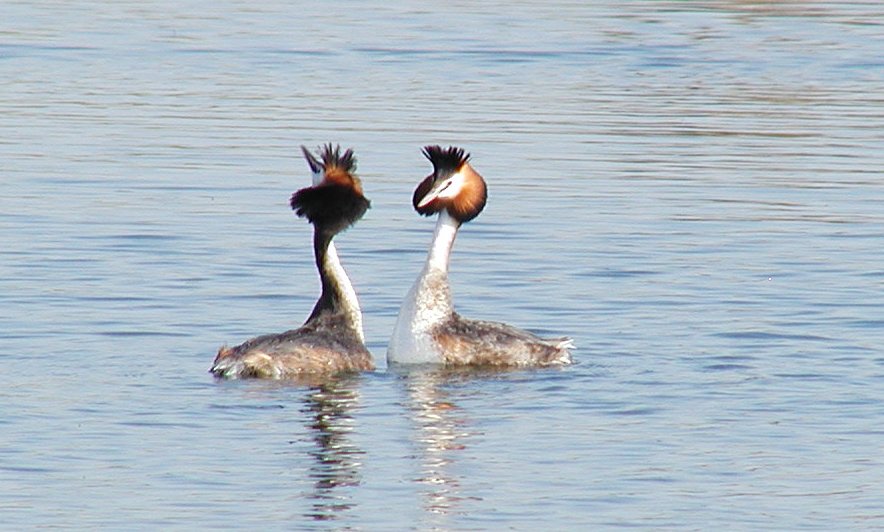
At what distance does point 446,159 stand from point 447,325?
1.15 meters

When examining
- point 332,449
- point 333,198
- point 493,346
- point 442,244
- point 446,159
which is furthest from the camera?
point 442,244

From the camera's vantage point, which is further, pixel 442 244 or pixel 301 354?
pixel 442 244

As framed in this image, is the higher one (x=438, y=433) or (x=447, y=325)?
(x=447, y=325)

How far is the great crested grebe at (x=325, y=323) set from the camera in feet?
46.3

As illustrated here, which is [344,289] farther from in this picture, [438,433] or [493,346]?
[438,433]

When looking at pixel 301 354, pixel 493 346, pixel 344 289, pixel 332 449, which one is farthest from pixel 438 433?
pixel 344 289

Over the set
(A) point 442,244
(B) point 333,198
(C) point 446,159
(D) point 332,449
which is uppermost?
(C) point 446,159

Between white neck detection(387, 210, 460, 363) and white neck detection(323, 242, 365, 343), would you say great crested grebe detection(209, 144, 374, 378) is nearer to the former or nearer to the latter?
white neck detection(323, 242, 365, 343)

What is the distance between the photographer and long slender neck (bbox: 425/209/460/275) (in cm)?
1520

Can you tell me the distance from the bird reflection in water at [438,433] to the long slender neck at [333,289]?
22.7 inches

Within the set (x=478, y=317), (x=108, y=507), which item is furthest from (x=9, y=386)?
(x=478, y=317)

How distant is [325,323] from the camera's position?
14773 mm

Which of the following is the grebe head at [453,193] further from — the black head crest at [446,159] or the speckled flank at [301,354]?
the speckled flank at [301,354]

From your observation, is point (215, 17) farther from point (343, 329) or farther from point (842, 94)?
point (343, 329)
